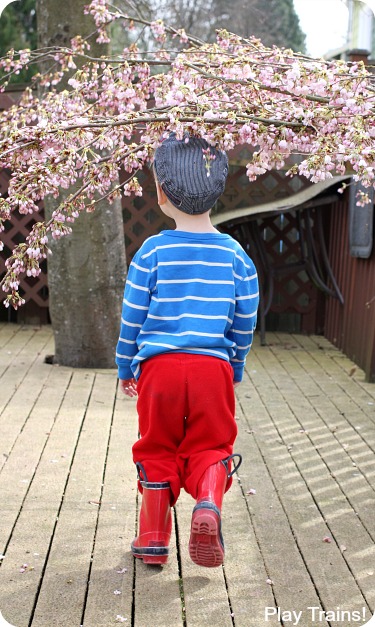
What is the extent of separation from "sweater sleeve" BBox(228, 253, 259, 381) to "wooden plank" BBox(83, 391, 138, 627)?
0.83 m

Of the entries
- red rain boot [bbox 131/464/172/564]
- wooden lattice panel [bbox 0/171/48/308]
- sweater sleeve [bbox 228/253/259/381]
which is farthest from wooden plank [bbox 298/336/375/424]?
wooden lattice panel [bbox 0/171/48/308]

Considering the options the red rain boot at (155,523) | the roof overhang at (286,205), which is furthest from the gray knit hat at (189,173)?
the roof overhang at (286,205)

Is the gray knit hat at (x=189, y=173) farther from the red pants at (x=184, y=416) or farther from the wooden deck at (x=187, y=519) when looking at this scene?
the wooden deck at (x=187, y=519)

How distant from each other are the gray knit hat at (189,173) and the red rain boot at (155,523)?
92 centimetres

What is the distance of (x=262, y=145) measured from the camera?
2.82m

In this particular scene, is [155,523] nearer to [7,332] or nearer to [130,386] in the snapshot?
[130,386]

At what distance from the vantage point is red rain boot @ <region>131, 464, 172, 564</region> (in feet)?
9.07

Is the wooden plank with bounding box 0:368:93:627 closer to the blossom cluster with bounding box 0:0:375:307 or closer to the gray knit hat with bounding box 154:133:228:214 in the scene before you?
the blossom cluster with bounding box 0:0:375:307

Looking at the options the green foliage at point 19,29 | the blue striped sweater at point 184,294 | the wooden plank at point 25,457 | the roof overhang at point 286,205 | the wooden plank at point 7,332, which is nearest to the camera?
the blue striped sweater at point 184,294

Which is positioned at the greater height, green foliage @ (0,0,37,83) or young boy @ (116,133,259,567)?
green foliage @ (0,0,37,83)

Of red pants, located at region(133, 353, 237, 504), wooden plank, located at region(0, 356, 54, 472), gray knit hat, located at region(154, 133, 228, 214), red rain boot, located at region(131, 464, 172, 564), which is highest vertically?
gray knit hat, located at region(154, 133, 228, 214)

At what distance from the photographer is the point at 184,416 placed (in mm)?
2760

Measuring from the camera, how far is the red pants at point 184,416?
2.70 meters

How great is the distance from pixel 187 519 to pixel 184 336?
0.93 meters
